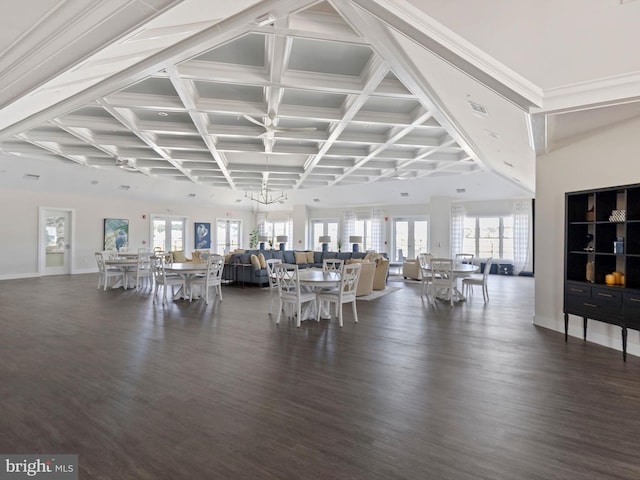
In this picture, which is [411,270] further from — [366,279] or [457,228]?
[366,279]

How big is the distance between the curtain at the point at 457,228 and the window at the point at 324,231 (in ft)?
17.6

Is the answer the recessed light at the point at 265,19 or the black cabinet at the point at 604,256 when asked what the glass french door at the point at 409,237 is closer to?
the black cabinet at the point at 604,256

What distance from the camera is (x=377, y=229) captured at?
1556 centimetres

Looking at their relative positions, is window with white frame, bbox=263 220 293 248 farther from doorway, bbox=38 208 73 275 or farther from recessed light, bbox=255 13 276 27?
recessed light, bbox=255 13 276 27

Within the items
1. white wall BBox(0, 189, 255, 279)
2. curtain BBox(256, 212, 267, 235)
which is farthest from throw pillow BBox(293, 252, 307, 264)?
curtain BBox(256, 212, 267, 235)

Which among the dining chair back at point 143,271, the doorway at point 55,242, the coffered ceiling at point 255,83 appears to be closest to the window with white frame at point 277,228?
the dining chair back at point 143,271

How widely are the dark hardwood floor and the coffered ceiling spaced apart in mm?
2709

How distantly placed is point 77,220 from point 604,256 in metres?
14.4

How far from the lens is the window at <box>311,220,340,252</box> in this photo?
16703 millimetres

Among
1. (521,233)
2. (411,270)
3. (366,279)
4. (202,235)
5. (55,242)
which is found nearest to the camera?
(366,279)

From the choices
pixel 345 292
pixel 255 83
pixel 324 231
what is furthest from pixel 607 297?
pixel 324 231

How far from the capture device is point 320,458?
7.00 ft

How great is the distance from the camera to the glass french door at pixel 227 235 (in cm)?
1700

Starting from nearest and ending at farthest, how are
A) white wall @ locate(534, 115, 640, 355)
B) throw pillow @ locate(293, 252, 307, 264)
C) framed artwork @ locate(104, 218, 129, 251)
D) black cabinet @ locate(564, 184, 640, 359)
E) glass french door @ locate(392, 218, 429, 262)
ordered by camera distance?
1. black cabinet @ locate(564, 184, 640, 359)
2. white wall @ locate(534, 115, 640, 355)
3. throw pillow @ locate(293, 252, 307, 264)
4. framed artwork @ locate(104, 218, 129, 251)
5. glass french door @ locate(392, 218, 429, 262)
